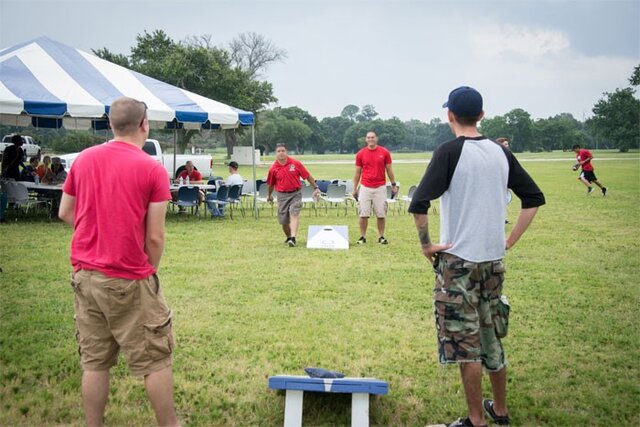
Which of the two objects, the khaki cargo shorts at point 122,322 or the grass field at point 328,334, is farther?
the grass field at point 328,334

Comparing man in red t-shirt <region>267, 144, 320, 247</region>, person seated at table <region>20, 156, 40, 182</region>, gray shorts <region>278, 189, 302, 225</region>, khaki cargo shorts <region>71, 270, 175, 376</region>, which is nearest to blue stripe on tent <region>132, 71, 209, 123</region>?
person seated at table <region>20, 156, 40, 182</region>

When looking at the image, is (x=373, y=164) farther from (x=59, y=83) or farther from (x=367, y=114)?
(x=367, y=114)

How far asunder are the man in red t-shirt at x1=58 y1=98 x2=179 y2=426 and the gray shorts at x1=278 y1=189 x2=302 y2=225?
728cm

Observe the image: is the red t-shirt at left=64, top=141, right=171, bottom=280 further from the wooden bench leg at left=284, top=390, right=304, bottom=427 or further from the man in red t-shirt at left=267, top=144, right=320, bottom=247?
the man in red t-shirt at left=267, top=144, right=320, bottom=247

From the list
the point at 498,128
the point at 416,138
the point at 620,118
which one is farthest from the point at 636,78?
the point at 416,138

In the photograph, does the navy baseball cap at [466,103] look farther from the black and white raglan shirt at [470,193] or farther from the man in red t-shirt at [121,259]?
the man in red t-shirt at [121,259]

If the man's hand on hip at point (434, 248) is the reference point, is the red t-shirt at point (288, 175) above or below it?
above

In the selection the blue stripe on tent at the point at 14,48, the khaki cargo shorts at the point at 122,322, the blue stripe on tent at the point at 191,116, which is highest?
the blue stripe on tent at the point at 14,48

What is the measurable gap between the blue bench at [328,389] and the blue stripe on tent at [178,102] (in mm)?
11378

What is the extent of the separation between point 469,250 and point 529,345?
239 centimetres

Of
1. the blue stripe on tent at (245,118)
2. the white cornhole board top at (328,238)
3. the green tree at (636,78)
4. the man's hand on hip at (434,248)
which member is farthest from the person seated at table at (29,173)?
the green tree at (636,78)

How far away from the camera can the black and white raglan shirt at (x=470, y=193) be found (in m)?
3.15

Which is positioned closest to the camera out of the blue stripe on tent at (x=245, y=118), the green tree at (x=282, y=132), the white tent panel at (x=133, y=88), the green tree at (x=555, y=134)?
the white tent panel at (x=133, y=88)

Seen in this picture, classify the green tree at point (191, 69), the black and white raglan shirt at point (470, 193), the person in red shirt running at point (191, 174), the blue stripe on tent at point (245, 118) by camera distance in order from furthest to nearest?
the green tree at point (191, 69), the person in red shirt running at point (191, 174), the blue stripe on tent at point (245, 118), the black and white raglan shirt at point (470, 193)
